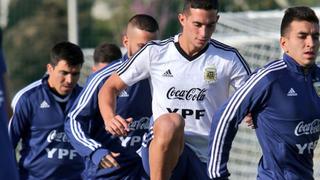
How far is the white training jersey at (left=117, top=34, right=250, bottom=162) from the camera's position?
7.61 metres

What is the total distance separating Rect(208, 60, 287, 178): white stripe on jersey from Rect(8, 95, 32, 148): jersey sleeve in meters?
2.92

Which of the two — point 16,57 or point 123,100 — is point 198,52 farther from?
point 16,57

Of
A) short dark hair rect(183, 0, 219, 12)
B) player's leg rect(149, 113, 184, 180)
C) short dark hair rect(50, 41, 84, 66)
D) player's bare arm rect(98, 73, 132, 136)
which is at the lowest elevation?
Answer: player's leg rect(149, 113, 184, 180)

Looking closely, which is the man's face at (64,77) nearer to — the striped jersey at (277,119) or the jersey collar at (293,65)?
the striped jersey at (277,119)

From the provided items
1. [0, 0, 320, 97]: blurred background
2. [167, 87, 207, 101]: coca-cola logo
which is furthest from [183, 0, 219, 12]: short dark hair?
[0, 0, 320, 97]: blurred background

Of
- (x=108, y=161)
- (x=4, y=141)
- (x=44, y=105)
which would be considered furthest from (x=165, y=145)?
(x=44, y=105)

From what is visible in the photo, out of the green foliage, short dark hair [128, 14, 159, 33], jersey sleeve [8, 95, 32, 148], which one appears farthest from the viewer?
the green foliage

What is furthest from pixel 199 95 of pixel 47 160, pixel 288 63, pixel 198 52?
pixel 47 160

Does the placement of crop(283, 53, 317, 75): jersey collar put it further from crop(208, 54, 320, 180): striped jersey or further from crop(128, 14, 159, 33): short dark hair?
crop(128, 14, 159, 33): short dark hair

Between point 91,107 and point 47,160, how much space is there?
4.35ft

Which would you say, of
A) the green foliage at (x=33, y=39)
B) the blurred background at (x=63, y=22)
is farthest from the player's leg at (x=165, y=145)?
the green foliage at (x=33, y=39)

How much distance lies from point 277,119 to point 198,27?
36.2 inches

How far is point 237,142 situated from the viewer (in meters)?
11.6

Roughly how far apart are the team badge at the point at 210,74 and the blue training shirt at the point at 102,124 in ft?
3.31
